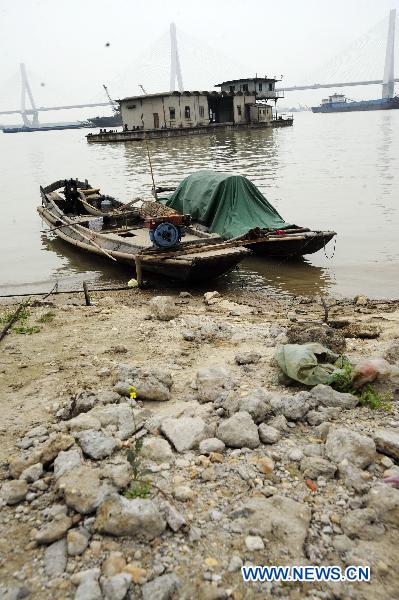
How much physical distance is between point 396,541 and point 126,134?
56012 millimetres

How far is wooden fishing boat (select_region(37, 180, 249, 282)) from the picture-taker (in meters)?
9.15

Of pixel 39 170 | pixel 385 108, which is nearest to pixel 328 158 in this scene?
pixel 39 170

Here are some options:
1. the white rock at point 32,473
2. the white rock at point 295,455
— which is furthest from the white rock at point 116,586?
the white rock at point 295,455

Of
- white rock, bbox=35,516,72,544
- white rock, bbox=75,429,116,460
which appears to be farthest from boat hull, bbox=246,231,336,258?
white rock, bbox=35,516,72,544

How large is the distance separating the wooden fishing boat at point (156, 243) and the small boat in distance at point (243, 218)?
77 centimetres

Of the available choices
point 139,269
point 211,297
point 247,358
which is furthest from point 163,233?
point 247,358

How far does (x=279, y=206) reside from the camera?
18.6m

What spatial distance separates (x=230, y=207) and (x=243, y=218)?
0.49 metres

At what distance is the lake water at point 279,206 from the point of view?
10984mm

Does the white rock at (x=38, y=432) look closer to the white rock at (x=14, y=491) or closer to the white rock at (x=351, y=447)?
the white rock at (x=14, y=491)

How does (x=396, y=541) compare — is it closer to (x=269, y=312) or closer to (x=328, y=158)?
(x=269, y=312)

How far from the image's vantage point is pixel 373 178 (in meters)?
22.8

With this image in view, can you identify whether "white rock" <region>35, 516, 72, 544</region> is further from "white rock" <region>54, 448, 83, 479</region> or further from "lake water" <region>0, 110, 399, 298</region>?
"lake water" <region>0, 110, 399, 298</region>

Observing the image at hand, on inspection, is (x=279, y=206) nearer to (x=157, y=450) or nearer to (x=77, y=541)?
(x=157, y=450)
